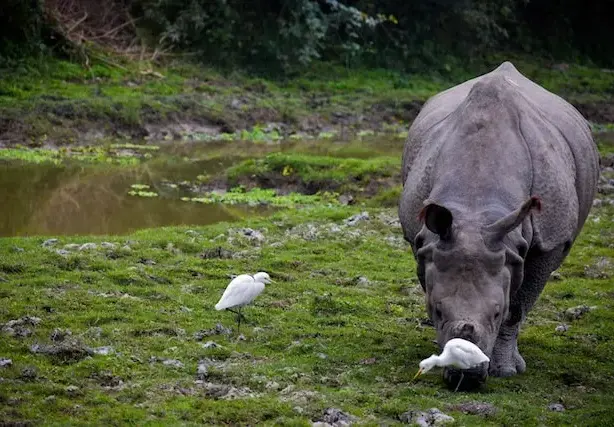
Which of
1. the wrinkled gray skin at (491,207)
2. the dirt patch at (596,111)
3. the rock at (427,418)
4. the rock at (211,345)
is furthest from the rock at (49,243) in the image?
the dirt patch at (596,111)

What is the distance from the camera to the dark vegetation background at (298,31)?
26.5 metres

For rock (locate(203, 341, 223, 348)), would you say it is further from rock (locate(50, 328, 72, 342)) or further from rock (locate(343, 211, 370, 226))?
rock (locate(343, 211, 370, 226))

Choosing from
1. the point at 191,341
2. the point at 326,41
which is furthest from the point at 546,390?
the point at 326,41

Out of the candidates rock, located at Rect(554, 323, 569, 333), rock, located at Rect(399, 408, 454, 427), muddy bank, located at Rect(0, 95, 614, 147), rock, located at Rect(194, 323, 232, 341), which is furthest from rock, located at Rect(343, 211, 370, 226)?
muddy bank, located at Rect(0, 95, 614, 147)

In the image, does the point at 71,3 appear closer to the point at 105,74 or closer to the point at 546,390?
the point at 105,74

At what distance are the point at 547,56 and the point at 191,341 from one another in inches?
1251

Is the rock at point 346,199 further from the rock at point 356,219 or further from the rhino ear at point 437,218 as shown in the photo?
the rhino ear at point 437,218

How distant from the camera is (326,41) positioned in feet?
107

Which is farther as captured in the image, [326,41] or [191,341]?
[326,41]

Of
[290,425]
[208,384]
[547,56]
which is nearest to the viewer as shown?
[290,425]

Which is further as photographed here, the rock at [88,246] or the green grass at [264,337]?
the rock at [88,246]

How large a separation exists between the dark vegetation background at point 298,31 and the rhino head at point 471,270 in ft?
63.4

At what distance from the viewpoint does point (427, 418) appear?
691 cm

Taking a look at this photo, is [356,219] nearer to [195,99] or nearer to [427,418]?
[427,418]
